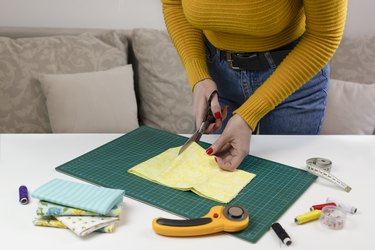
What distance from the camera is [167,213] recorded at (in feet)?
3.30

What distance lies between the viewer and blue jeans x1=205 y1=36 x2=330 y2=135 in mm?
1410

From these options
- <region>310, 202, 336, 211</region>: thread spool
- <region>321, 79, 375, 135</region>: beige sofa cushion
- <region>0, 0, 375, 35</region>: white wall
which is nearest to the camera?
<region>310, 202, 336, 211</region>: thread spool

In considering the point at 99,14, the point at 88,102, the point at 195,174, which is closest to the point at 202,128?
the point at 195,174

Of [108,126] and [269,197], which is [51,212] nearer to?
[269,197]

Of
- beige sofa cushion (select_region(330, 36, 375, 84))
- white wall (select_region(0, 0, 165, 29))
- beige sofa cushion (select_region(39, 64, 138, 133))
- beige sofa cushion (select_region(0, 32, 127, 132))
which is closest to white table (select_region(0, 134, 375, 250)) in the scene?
beige sofa cushion (select_region(39, 64, 138, 133))

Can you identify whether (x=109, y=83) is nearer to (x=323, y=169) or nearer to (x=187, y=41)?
(x=187, y=41)

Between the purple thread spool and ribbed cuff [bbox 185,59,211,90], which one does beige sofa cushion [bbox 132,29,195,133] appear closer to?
ribbed cuff [bbox 185,59,211,90]

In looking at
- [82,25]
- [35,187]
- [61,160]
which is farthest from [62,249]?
[82,25]

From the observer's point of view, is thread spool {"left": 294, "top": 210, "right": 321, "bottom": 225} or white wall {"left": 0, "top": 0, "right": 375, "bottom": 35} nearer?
thread spool {"left": 294, "top": 210, "right": 321, "bottom": 225}

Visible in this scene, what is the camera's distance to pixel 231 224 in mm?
923

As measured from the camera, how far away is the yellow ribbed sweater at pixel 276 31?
117cm

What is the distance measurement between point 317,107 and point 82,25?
1.53 meters

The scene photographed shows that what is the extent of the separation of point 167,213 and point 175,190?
9 cm

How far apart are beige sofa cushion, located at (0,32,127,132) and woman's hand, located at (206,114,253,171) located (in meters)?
1.29
